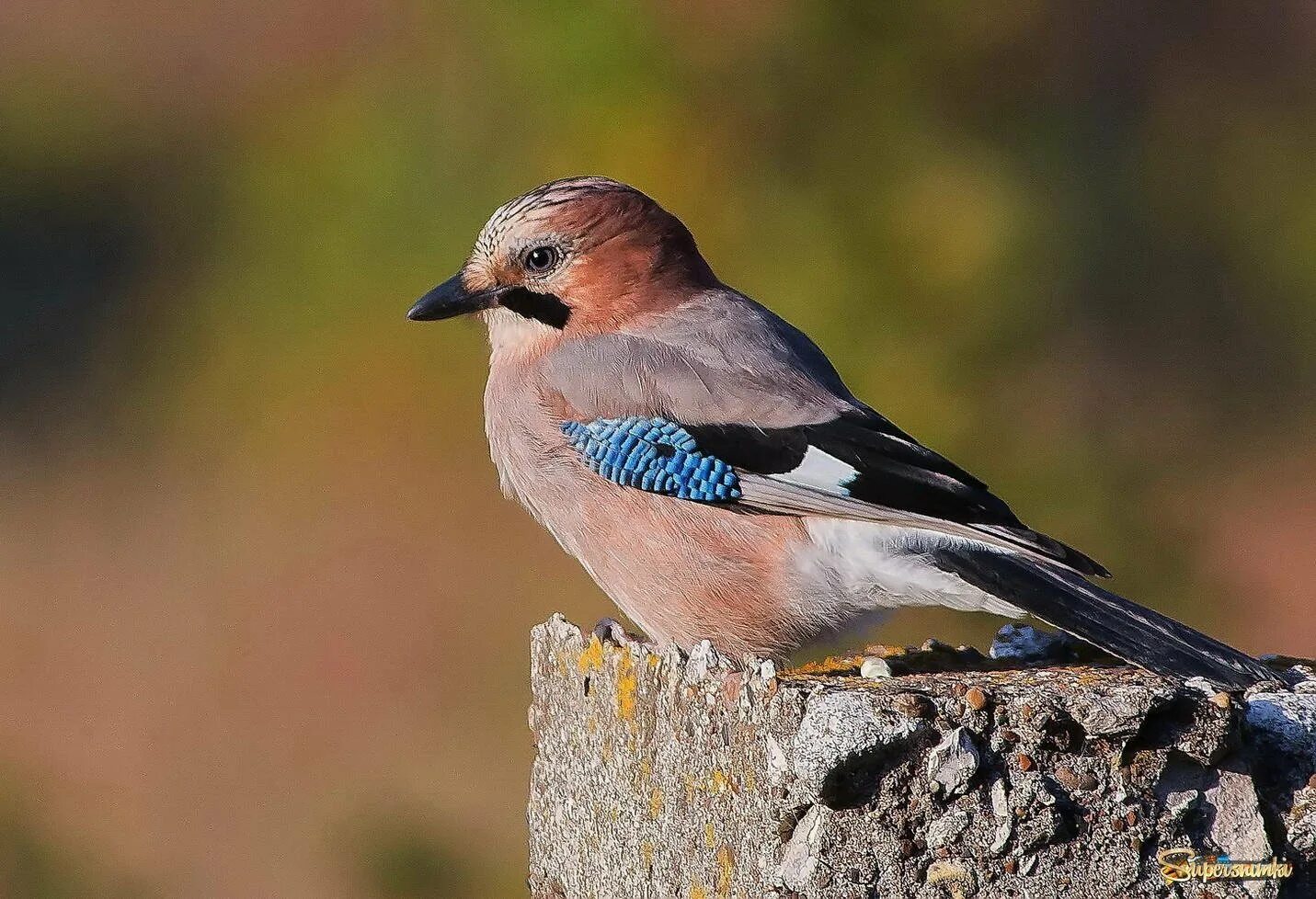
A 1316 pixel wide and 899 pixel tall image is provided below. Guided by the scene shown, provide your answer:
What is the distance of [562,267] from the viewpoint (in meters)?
4.26

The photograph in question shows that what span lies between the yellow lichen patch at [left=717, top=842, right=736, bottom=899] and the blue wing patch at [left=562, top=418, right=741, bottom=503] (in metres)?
1.17

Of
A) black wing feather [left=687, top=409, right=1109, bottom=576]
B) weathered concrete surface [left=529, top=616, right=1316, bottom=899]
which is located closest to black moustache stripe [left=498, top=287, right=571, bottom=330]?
black wing feather [left=687, top=409, right=1109, bottom=576]

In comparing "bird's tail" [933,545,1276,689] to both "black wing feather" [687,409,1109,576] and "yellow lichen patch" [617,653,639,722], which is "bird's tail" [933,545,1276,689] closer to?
"black wing feather" [687,409,1109,576]

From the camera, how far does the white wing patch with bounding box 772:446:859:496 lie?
3.38 m

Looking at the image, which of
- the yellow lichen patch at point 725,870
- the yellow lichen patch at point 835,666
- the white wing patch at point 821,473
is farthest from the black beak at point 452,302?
the yellow lichen patch at point 725,870

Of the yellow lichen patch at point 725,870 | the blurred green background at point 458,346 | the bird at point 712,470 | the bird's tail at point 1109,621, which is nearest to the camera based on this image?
the yellow lichen patch at point 725,870

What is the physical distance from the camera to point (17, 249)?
39.5 feet

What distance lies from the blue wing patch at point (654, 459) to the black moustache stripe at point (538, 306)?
1.67 ft

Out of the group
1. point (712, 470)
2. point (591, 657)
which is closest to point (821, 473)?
point (712, 470)

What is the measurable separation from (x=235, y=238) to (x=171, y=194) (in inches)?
77.8

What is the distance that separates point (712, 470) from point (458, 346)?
15.3ft

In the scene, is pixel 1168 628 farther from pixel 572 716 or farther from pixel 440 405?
pixel 440 405

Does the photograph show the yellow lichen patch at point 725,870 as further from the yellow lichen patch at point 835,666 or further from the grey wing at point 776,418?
the grey wing at point 776,418

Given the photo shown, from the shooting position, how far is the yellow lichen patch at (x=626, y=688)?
271 cm
